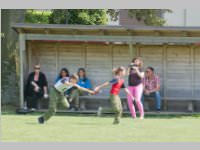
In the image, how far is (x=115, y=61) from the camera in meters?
24.4

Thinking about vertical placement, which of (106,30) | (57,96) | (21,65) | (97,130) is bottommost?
(97,130)

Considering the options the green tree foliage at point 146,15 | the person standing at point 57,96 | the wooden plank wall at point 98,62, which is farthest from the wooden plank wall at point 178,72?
the person standing at point 57,96

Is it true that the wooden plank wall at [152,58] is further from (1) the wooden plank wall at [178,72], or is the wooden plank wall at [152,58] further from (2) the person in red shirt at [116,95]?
(2) the person in red shirt at [116,95]

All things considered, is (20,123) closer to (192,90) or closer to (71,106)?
(71,106)

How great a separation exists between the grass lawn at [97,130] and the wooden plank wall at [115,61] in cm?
325

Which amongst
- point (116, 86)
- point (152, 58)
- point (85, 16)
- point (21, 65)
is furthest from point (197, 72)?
point (85, 16)

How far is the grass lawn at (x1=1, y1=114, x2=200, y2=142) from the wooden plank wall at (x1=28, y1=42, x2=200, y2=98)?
325cm

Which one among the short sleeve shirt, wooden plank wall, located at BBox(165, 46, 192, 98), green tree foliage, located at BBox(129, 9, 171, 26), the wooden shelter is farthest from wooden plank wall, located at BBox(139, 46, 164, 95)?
the short sleeve shirt

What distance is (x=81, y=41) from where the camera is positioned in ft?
77.8

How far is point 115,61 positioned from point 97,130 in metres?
7.79

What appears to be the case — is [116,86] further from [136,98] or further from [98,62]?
[98,62]

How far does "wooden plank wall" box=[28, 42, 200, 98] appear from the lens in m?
24.2

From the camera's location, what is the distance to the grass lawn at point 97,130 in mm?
15039

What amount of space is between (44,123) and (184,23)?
22.4 m
